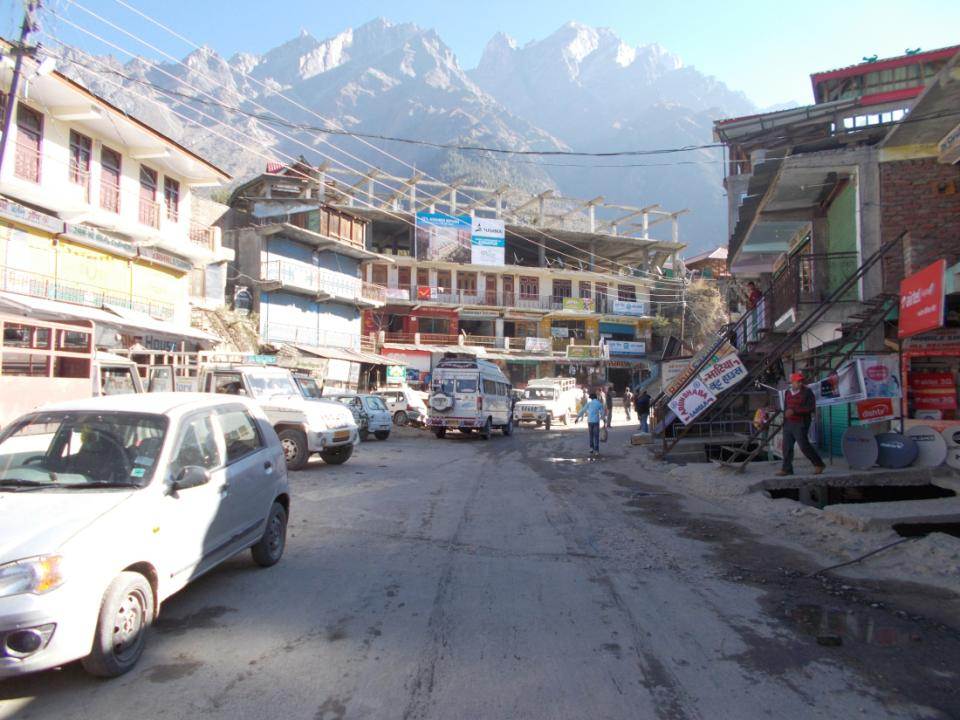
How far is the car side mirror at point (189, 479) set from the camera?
4.48 meters

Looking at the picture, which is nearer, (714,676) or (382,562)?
(714,676)

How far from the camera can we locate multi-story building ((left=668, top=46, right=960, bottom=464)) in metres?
11.4

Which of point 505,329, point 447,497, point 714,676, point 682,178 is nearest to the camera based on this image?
point 714,676

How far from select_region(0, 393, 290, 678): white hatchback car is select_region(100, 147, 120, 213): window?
20798 mm

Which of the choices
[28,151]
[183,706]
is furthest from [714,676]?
[28,151]

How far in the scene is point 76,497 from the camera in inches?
161

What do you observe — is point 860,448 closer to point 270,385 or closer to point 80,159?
point 270,385

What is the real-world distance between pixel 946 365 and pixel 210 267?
30.3 meters

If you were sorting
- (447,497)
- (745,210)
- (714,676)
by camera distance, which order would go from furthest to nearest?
(745,210) → (447,497) → (714,676)

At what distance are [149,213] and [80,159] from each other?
3315 millimetres

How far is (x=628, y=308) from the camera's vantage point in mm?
57000

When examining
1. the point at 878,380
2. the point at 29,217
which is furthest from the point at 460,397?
the point at 878,380

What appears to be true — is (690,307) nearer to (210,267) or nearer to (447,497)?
(210,267)

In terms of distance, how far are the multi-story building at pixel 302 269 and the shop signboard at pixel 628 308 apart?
2270 centimetres
